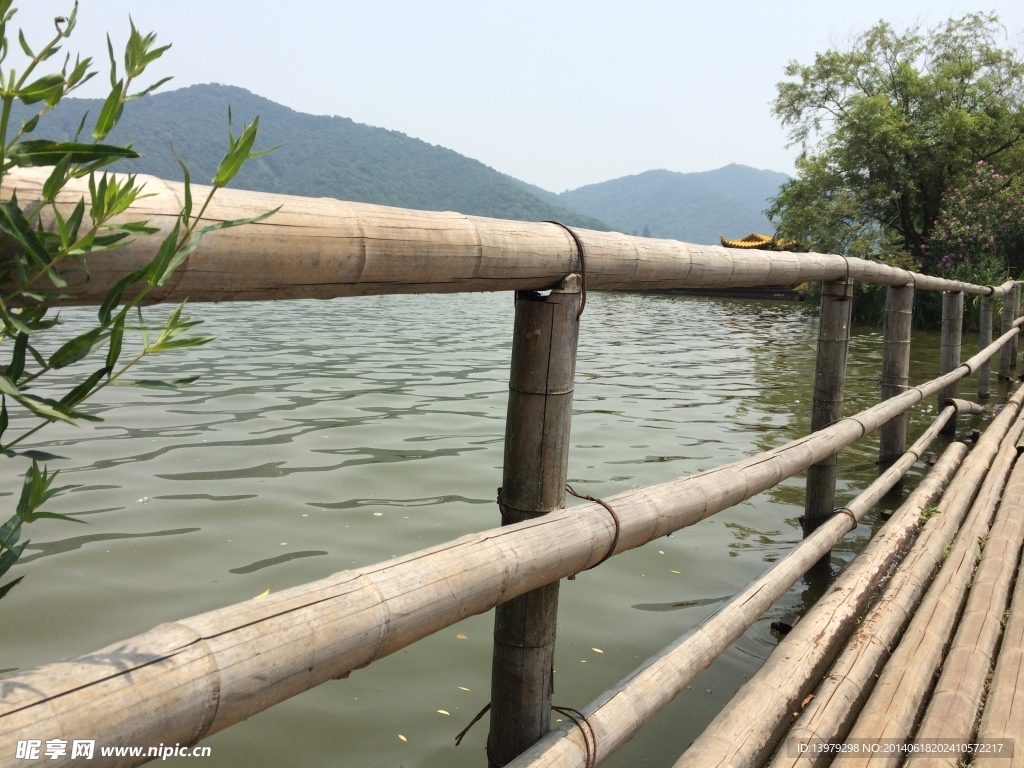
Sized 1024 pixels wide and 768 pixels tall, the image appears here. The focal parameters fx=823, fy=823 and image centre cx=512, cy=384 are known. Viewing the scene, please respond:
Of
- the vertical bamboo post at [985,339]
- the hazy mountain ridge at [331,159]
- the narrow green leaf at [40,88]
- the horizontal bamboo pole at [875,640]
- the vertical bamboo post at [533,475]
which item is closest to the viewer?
the narrow green leaf at [40,88]

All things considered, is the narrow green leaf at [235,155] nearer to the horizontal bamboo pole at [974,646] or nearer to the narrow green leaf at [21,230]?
the narrow green leaf at [21,230]

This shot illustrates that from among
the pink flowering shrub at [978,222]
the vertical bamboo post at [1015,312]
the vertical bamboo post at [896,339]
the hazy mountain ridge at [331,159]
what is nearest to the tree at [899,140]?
the pink flowering shrub at [978,222]

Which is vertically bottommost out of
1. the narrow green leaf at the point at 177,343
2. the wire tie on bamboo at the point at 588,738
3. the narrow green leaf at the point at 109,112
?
the wire tie on bamboo at the point at 588,738

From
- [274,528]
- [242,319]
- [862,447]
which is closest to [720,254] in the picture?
[274,528]

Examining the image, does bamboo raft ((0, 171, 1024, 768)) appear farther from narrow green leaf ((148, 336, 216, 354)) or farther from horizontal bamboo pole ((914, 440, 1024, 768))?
narrow green leaf ((148, 336, 216, 354))

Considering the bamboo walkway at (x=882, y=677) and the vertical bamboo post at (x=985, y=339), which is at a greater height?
the vertical bamboo post at (x=985, y=339)

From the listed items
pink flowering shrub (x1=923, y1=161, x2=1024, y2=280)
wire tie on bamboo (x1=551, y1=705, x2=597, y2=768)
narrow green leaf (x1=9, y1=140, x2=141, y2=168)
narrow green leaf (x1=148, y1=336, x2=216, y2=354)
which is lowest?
wire tie on bamboo (x1=551, y1=705, x2=597, y2=768)

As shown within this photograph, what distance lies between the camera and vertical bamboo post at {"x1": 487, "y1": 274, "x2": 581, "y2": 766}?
1.59 meters

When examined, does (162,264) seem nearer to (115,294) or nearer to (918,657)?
(115,294)

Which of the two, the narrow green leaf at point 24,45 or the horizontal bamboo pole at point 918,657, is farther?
the horizontal bamboo pole at point 918,657

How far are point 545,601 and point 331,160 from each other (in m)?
149

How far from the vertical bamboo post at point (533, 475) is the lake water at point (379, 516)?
30.0 inches

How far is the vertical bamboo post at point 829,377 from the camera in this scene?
11.2ft

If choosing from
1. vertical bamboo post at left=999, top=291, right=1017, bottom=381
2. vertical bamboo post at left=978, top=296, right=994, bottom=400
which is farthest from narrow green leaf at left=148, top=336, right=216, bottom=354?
vertical bamboo post at left=999, top=291, right=1017, bottom=381
